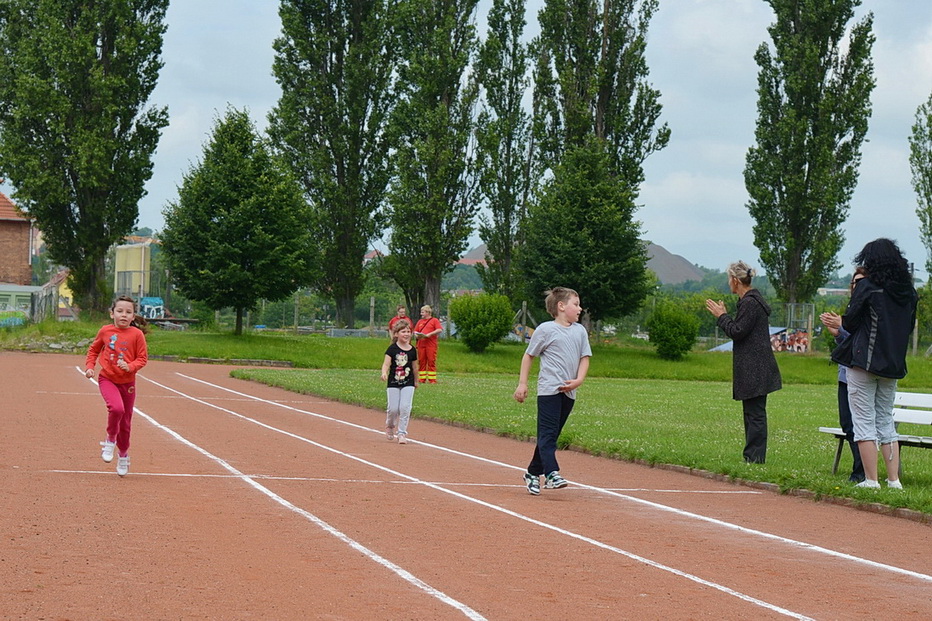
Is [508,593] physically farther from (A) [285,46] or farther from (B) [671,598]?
(A) [285,46]

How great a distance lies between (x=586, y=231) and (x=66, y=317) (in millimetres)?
23704

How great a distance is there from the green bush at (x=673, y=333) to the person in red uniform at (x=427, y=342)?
72.4ft

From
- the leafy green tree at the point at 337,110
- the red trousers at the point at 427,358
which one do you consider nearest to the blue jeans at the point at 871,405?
the red trousers at the point at 427,358

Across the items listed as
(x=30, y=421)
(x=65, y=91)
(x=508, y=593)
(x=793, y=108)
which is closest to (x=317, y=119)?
(x=65, y=91)

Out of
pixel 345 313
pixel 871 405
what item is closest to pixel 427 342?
pixel 871 405

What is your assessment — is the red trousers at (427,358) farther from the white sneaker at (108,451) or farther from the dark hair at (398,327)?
the white sneaker at (108,451)

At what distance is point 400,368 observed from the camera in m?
16.6

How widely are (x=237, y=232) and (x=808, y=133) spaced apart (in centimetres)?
2499

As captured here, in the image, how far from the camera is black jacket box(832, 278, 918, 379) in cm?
1105

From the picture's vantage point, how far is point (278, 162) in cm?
4672

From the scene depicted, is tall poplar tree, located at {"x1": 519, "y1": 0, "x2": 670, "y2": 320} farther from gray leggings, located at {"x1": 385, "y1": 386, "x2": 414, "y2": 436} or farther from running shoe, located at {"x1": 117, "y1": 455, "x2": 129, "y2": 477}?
running shoe, located at {"x1": 117, "y1": 455, "x2": 129, "y2": 477}

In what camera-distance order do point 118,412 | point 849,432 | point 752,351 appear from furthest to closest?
point 752,351
point 849,432
point 118,412

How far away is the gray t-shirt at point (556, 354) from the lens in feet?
36.8

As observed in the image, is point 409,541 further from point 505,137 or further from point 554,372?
point 505,137
